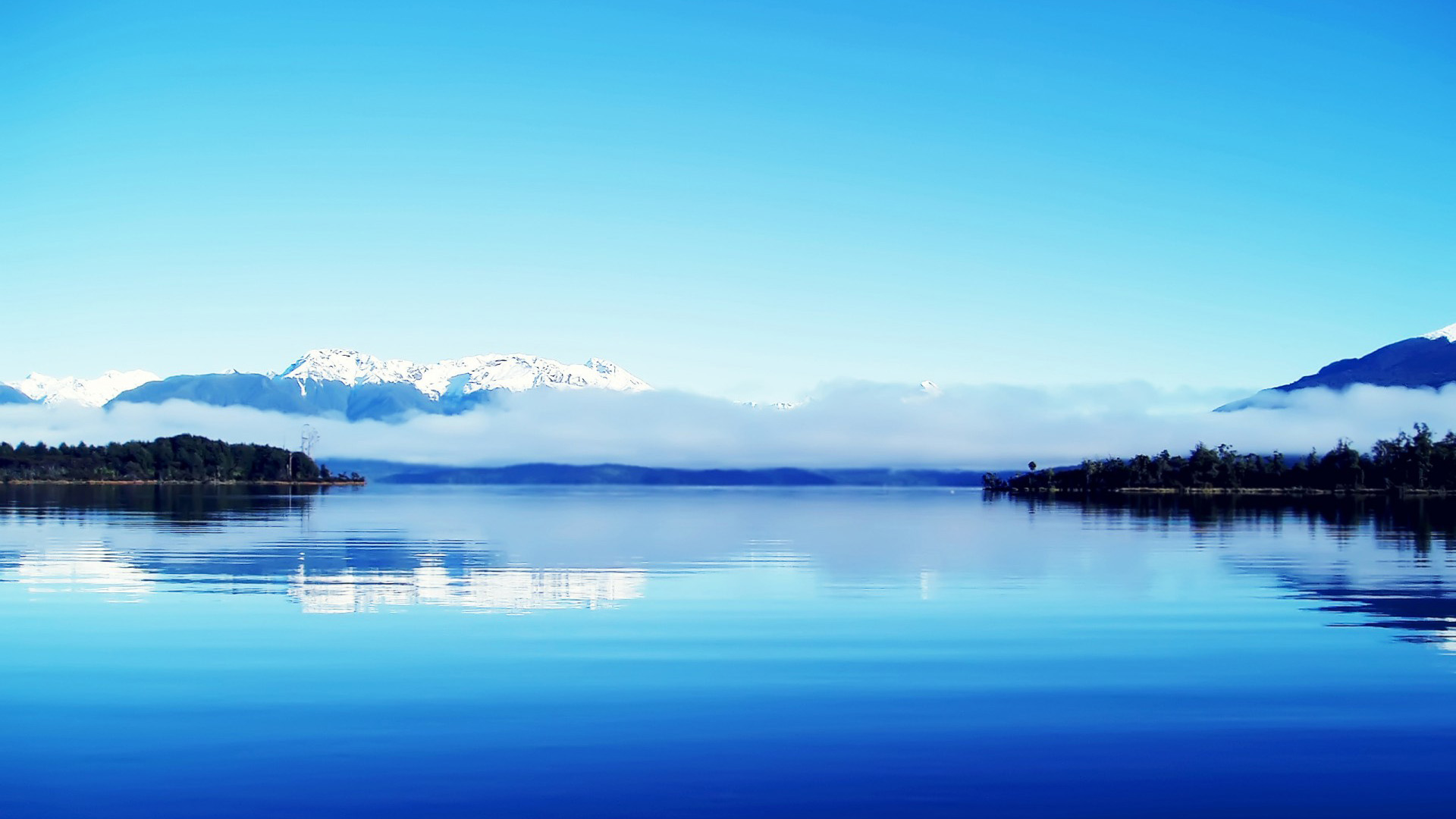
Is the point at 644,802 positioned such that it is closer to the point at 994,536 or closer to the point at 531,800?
the point at 531,800

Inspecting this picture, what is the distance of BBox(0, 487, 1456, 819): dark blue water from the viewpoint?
18.7 metres

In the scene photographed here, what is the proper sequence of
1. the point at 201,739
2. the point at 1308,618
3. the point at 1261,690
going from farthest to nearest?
1. the point at 1308,618
2. the point at 1261,690
3. the point at 201,739

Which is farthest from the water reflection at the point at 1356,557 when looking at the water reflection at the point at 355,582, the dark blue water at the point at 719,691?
the water reflection at the point at 355,582

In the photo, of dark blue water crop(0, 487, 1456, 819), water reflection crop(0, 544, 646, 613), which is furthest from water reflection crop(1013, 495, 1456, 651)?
water reflection crop(0, 544, 646, 613)

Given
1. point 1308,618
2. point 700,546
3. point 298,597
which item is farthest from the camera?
point 700,546

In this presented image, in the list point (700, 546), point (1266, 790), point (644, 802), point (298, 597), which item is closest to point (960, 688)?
point (1266, 790)

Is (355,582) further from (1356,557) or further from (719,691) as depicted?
(1356,557)

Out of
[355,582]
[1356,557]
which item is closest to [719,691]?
[355,582]

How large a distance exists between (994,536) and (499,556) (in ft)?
153

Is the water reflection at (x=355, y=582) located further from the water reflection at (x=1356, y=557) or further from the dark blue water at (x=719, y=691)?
the water reflection at (x=1356, y=557)

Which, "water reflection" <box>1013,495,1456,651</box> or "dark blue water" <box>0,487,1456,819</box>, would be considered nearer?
"dark blue water" <box>0,487,1456,819</box>

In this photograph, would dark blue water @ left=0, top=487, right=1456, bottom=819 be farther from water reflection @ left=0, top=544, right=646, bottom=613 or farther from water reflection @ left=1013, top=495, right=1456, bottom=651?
water reflection @ left=1013, top=495, right=1456, bottom=651

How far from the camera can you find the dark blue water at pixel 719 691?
18.7 metres

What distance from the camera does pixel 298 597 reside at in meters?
43.3
